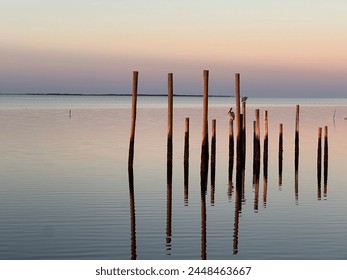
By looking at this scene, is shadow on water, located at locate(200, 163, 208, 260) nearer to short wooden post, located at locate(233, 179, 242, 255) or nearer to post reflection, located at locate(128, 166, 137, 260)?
short wooden post, located at locate(233, 179, 242, 255)

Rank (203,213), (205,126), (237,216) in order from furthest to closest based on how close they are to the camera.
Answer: (205,126) < (203,213) < (237,216)

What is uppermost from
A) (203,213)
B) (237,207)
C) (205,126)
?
(205,126)

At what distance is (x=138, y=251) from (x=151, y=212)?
5920 mm

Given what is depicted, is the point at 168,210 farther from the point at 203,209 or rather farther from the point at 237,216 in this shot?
the point at 237,216

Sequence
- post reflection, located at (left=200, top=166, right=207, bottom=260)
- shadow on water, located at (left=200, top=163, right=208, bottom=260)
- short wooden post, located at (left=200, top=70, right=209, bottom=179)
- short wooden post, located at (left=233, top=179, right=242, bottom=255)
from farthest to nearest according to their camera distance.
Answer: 1. short wooden post, located at (left=200, top=70, right=209, bottom=179)
2. short wooden post, located at (left=233, top=179, right=242, bottom=255)
3. shadow on water, located at (left=200, top=163, right=208, bottom=260)
4. post reflection, located at (left=200, top=166, right=207, bottom=260)

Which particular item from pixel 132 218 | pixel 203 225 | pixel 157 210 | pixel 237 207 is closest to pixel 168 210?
pixel 157 210

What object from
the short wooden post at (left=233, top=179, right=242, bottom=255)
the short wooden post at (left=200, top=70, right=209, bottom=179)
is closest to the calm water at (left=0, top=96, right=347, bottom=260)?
the short wooden post at (left=233, top=179, right=242, bottom=255)

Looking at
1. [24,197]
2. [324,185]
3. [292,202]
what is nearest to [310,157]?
[324,185]

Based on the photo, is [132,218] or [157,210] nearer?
[132,218]

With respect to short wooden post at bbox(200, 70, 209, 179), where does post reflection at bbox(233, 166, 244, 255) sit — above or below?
below

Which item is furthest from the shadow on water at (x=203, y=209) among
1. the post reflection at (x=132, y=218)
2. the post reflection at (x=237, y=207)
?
the post reflection at (x=132, y=218)

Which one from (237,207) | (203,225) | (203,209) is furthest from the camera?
(237,207)

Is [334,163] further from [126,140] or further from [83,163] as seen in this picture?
[126,140]

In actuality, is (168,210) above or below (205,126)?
below
